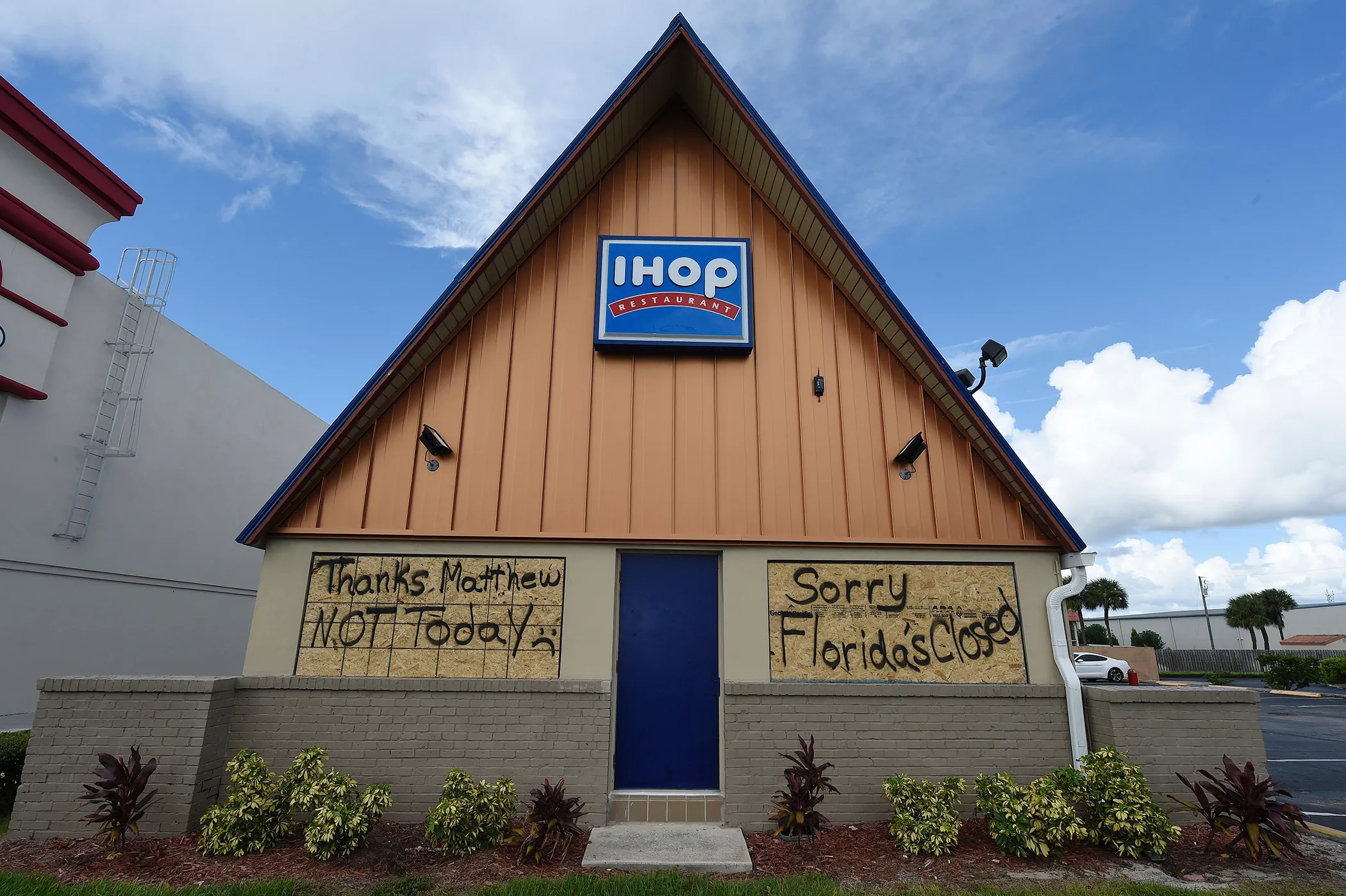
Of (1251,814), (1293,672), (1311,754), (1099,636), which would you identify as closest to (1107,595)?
(1099,636)

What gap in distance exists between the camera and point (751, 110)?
8.63 meters

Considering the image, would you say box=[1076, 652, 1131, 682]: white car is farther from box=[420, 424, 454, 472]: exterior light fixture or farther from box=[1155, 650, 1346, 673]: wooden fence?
box=[420, 424, 454, 472]: exterior light fixture

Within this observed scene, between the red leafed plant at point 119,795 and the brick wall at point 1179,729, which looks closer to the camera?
the red leafed plant at point 119,795

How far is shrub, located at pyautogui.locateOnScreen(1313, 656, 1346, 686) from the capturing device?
90.9 ft

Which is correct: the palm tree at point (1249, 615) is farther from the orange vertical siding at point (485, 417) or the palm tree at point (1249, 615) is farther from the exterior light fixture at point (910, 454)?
the orange vertical siding at point (485, 417)

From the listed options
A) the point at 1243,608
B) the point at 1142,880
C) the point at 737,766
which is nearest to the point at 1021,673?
the point at 1142,880

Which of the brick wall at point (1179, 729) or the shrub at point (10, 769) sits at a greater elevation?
the brick wall at point (1179, 729)

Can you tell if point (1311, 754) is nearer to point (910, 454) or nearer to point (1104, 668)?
Answer: point (910, 454)

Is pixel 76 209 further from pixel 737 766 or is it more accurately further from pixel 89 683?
pixel 737 766

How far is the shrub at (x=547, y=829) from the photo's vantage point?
6.24 metres

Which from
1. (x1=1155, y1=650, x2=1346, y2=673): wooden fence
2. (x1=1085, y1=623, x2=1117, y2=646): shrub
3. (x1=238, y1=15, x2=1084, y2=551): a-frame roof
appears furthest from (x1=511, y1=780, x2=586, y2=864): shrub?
(x1=1085, y1=623, x2=1117, y2=646): shrub

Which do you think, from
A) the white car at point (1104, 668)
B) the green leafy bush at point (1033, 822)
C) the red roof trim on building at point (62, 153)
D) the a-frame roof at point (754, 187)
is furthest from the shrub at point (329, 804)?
the white car at point (1104, 668)

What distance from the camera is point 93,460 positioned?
12.2 m

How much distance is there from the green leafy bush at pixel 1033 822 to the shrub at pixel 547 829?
4.35 metres
